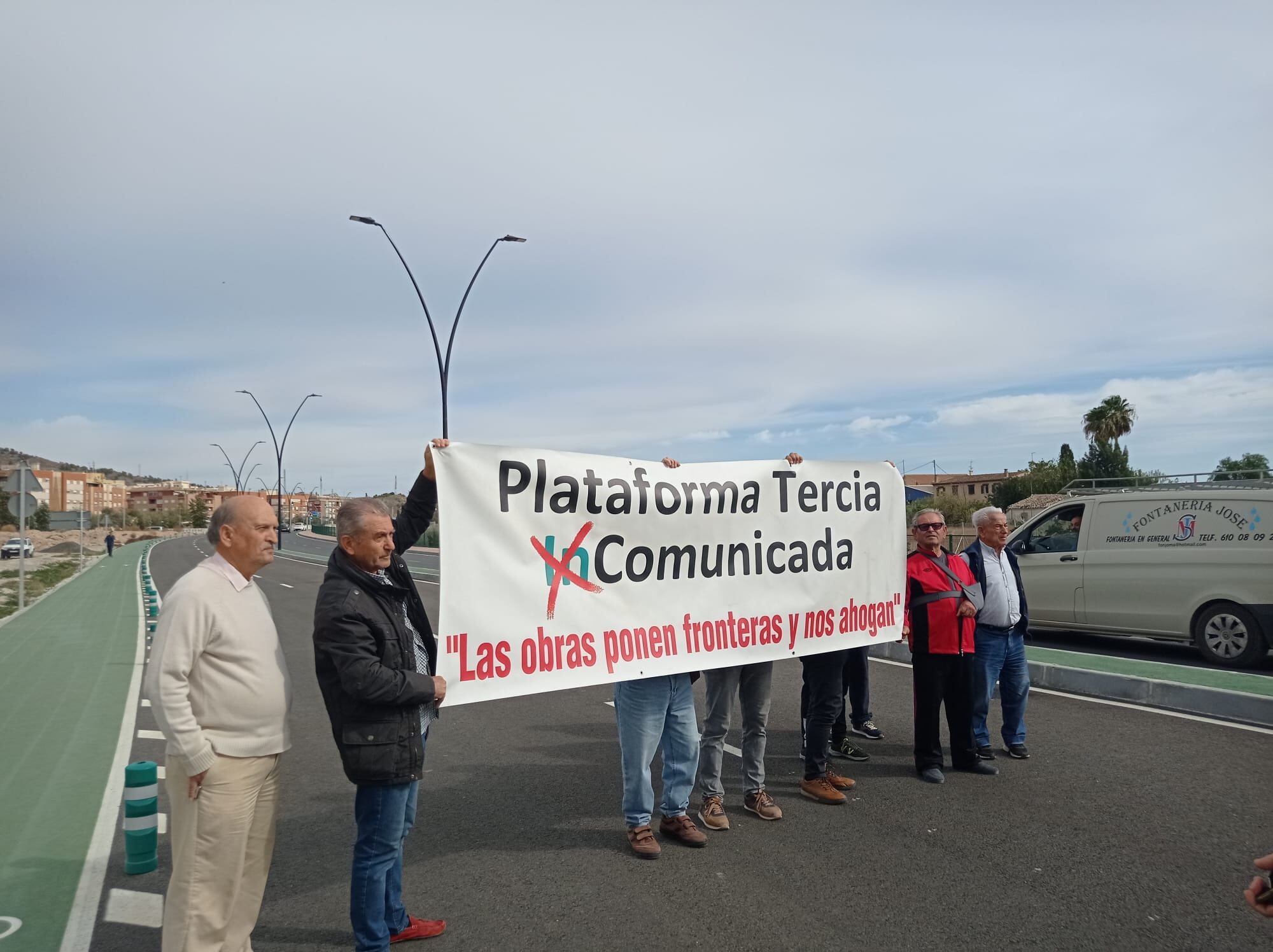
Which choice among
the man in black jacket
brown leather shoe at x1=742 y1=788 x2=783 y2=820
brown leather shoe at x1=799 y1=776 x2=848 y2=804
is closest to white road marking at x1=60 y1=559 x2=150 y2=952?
the man in black jacket

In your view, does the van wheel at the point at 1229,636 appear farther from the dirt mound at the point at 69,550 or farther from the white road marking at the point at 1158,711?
the dirt mound at the point at 69,550

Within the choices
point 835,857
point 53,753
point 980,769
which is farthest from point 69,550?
point 835,857

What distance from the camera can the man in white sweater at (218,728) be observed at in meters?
3.08

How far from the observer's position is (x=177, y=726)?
3.04m

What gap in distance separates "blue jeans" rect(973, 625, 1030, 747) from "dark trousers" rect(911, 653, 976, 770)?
276 millimetres

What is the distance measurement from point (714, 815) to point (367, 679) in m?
2.51

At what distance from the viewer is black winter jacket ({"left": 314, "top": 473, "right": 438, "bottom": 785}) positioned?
3.36 meters

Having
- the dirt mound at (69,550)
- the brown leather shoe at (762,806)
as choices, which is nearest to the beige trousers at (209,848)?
the brown leather shoe at (762,806)

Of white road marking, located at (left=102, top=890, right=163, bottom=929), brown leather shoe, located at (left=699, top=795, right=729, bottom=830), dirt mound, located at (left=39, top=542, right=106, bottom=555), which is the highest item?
brown leather shoe, located at (left=699, top=795, right=729, bottom=830)

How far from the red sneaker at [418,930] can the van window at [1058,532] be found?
10191 millimetres

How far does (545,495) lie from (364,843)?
1.83 m

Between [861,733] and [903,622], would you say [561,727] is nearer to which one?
[861,733]

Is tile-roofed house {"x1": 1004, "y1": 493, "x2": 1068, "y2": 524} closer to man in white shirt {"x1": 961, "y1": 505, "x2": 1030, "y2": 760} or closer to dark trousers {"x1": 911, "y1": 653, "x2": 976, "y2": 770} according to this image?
man in white shirt {"x1": 961, "y1": 505, "x2": 1030, "y2": 760}

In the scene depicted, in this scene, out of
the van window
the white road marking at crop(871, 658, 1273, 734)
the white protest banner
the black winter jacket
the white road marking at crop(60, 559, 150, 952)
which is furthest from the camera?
the van window
